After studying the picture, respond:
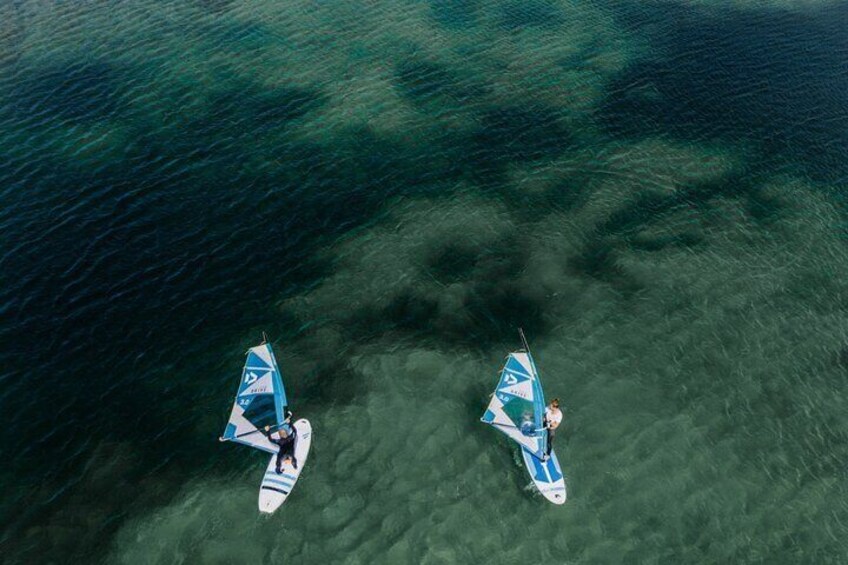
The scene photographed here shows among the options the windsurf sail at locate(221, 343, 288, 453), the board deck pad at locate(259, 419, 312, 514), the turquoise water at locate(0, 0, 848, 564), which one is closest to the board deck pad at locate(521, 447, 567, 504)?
the turquoise water at locate(0, 0, 848, 564)

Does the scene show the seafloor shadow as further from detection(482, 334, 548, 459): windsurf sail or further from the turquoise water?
detection(482, 334, 548, 459): windsurf sail

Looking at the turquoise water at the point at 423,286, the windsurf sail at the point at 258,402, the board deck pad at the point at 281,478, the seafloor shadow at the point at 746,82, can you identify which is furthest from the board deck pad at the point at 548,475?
the seafloor shadow at the point at 746,82

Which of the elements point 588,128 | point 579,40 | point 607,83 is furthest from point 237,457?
point 579,40

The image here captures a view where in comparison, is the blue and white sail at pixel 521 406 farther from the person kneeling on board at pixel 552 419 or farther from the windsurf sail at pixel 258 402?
the windsurf sail at pixel 258 402

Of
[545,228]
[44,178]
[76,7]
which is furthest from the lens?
[76,7]

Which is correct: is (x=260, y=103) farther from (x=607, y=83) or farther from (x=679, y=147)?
(x=679, y=147)

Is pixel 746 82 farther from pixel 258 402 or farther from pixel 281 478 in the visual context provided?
pixel 281 478
